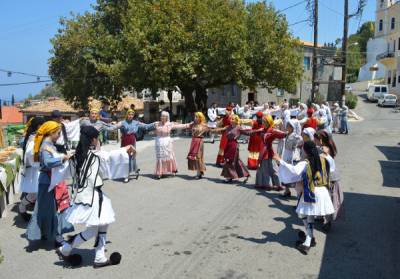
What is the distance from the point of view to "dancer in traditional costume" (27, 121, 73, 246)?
626cm

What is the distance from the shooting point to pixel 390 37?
62.1 m

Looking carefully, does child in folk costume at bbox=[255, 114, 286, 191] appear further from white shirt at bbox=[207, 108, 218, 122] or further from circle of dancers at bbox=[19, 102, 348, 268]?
white shirt at bbox=[207, 108, 218, 122]

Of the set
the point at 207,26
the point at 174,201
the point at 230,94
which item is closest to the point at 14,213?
the point at 174,201

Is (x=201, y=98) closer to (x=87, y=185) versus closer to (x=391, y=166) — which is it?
(x=391, y=166)

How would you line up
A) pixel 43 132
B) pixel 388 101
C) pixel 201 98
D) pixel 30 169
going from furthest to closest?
1. pixel 388 101
2. pixel 201 98
3. pixel 30 169
4. pixel 43 132

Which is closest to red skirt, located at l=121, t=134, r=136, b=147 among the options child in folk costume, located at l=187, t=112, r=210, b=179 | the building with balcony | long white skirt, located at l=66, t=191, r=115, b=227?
child in folk costume, located at l=187, t=112, r=210, b=179

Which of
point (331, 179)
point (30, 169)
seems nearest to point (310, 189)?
point (331, 179)

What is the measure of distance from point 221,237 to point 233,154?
152 inches

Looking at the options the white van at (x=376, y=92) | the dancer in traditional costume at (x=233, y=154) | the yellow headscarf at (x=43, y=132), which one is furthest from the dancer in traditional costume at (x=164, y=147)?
the white van at (x=376, y=92)

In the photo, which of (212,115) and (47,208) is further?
(212,115)

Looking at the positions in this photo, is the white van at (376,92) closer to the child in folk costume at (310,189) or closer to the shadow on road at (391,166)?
the shadow on road at (391,166)

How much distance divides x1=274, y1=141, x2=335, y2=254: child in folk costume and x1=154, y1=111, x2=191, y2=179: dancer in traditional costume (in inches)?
207

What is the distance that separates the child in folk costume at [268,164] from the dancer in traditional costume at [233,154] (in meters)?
0.69

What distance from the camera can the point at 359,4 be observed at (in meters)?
33.6
